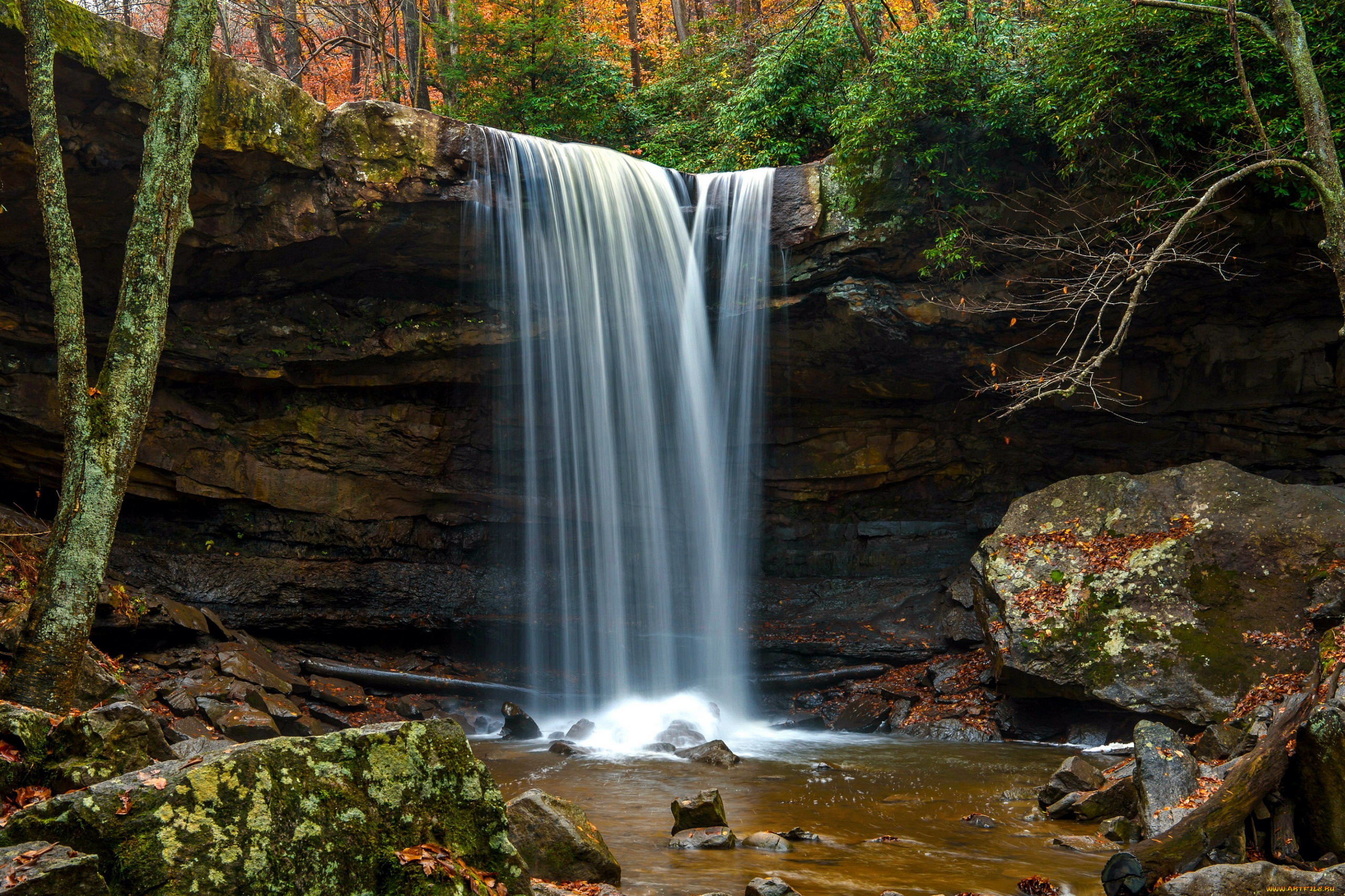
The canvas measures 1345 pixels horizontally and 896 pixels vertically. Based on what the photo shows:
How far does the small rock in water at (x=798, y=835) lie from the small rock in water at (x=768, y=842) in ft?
0.38

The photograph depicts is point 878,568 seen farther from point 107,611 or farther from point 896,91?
point 107,611

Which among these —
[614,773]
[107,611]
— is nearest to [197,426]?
[107,611]

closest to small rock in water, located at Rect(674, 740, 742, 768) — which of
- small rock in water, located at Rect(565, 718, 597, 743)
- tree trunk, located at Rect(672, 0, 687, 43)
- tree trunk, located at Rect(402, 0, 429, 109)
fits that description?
small rock in water, located at Rect(565, 718, 597, 743)

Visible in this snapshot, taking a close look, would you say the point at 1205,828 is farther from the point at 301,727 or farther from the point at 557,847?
the point at 301,727

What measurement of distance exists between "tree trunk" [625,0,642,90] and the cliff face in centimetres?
1253

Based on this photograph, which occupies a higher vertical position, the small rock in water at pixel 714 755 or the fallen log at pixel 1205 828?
the fallen log at pixel 1205 828

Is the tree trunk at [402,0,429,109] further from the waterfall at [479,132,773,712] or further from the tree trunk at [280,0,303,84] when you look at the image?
the waterfall at [479,132,773,712]

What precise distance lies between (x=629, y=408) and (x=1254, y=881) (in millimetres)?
9229

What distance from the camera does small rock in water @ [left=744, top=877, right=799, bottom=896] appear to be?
4316mm

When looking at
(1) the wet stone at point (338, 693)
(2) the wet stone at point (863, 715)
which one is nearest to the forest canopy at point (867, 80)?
(2) the wet stone at point (863, 715)

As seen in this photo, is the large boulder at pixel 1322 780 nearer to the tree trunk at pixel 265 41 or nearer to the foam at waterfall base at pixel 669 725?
the foam at waterfall base at pixel 669 725

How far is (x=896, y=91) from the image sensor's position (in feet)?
34.6

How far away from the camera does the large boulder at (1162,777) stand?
5.30m

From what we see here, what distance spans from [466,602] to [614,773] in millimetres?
5338
